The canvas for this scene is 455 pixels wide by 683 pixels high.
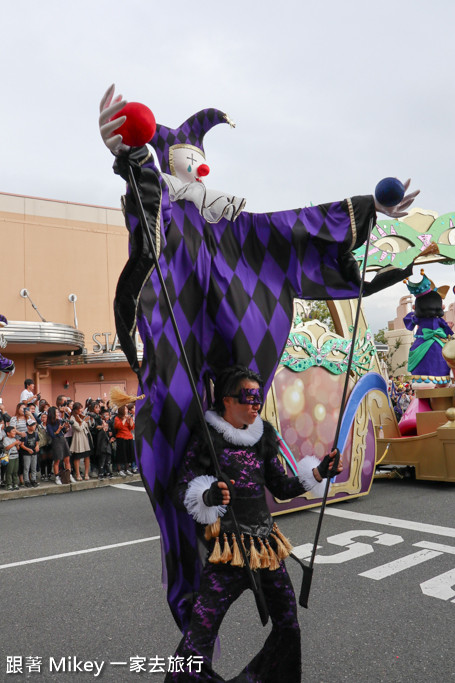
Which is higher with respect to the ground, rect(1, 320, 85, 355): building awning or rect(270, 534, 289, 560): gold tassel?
rect(1, 320, 85, 355): building awning

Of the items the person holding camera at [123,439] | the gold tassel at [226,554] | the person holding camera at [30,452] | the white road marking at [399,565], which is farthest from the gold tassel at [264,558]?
the person holding camera at [123,439]

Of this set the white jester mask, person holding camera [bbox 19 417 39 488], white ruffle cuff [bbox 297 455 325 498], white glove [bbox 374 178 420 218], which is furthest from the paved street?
person holding camera [bbox 19 417 39 488]

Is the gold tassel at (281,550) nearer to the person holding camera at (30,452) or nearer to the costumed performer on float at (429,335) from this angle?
the costumed performer on float at (429,335)

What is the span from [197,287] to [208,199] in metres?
0.36

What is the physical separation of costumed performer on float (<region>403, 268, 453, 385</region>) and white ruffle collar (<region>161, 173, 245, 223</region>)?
6758mm

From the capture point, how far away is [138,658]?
2910 millimetres

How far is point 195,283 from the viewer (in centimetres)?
234

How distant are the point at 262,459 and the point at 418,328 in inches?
277

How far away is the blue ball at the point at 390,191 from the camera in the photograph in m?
2.34

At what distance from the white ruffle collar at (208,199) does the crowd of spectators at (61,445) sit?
788 cm

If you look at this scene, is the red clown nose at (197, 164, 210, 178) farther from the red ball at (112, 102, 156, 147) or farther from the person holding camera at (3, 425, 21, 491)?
the person holding camera at (3, 425, 21, 491)

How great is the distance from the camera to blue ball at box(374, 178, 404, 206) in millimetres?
2336

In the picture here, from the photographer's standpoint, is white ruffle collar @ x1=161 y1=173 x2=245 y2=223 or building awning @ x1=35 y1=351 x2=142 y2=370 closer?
white ruffle collar @ x1=161 y1=173 x2=245 y2=223

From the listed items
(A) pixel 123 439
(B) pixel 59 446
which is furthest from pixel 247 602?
(A) pixel 123 439
